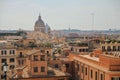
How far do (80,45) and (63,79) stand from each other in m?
30.0

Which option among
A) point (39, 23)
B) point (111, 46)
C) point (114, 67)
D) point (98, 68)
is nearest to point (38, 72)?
point (98, 68)

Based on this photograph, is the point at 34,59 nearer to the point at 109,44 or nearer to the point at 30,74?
the point at 30,74

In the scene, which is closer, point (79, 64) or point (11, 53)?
point (79, 64)

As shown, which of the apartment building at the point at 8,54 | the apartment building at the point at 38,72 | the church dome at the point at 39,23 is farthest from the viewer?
the church dome at the point at 39,23

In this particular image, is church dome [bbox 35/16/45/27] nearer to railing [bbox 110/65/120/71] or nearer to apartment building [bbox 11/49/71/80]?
apartment building [bbox 11/49/71/80]

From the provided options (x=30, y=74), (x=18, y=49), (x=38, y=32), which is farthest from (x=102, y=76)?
(x=38, y=32)

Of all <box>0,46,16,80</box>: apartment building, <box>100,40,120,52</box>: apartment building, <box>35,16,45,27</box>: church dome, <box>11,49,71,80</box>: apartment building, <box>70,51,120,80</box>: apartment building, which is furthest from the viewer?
<box>35,16,45,27</box>: church dome

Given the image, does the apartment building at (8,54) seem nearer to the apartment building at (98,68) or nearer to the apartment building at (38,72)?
the apartment building at (98,68)

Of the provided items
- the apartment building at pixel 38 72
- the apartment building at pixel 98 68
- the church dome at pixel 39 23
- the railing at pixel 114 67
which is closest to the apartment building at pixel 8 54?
the apartment building at pixel 98 68

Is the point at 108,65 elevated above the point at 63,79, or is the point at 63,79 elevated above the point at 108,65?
the point at 108,65

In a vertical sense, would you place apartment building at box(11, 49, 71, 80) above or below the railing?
below

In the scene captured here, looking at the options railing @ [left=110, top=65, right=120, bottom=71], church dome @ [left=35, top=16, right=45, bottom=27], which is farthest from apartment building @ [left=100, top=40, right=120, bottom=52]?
church dome @ [left=35, top=16, right=45, bottom=27]

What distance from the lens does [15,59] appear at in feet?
223

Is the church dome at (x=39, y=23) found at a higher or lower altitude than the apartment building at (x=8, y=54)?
higher
